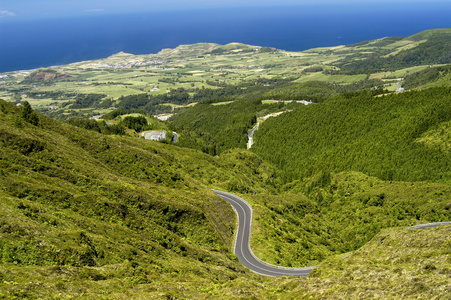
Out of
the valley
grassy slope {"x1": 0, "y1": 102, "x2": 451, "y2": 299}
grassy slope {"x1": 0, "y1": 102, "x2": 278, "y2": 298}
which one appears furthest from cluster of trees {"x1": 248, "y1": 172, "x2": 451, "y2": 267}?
grassy slope {"x1": 0, "y1": 102, "x2": 278, "y2": 298}

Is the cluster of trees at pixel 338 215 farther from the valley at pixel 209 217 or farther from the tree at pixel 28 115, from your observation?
the tree at pixel 28 115

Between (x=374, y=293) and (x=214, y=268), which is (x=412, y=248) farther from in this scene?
(x=214, y=268)

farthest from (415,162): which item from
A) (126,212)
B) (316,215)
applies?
(126,212)

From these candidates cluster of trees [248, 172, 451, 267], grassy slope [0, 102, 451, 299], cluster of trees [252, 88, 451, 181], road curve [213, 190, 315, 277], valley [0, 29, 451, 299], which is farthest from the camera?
cluster of trees [252, 88, 451, 181]

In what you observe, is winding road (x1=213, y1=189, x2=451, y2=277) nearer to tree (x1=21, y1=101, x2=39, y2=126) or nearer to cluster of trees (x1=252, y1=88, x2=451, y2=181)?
tree (x1=21, y1=101, x2=39, y2=126)

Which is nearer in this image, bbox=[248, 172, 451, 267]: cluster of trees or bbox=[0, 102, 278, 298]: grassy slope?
bbox=[0, 102, 278, 298]: grassy slope

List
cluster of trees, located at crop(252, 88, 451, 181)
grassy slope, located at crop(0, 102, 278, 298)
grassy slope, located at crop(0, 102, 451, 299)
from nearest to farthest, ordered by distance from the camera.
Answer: grassy slope, located at crop(0, 102, 451, 299) → grassy slope, located at crop(0, 102, 278, 298) → cluster of trees, located at crop(252, 88, 451, 181)

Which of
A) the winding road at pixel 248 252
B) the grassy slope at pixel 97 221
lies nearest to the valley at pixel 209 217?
the grassy slope at pixel 97 221
